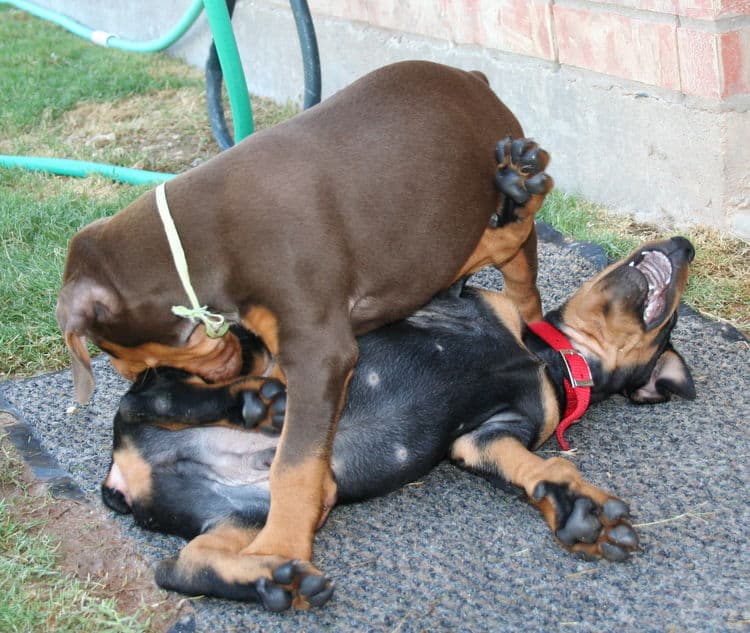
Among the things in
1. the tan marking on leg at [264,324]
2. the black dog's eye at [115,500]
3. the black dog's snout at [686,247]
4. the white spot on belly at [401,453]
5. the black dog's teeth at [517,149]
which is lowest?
the white spot on belly at [401,453]

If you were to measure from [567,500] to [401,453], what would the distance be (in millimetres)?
619

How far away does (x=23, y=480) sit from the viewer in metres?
3.86

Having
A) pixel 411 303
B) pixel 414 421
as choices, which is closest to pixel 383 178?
pixel 411 303

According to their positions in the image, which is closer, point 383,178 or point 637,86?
point 383,178

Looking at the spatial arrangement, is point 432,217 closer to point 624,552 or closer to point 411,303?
point 411,303

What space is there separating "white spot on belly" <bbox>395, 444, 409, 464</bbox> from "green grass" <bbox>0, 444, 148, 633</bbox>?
1.00 metres

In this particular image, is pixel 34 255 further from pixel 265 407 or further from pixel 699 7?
pixel 699 7

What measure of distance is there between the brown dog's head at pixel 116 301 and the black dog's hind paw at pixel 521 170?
1.19 metres

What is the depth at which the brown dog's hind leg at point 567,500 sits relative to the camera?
3.16 meters

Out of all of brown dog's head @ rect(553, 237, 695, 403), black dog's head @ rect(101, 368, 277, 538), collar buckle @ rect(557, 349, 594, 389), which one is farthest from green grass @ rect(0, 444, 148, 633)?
brown dog's head @ rect(553, 237, 695, 403)

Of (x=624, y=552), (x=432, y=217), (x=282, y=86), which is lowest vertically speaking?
(x=282, y=86)

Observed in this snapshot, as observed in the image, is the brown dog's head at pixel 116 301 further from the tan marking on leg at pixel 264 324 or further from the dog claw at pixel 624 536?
the dog claw at pixel 624 536

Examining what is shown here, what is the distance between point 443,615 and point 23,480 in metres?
1.73

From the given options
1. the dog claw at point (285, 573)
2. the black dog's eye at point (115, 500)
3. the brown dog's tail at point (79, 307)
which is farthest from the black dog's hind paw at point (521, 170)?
the black dog's eye at point (115, 500)
